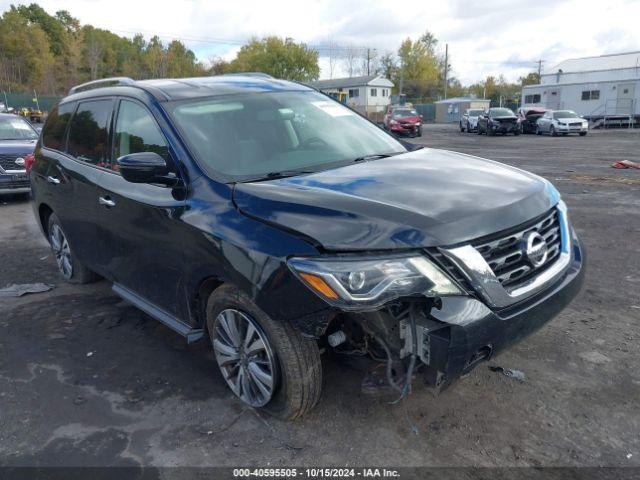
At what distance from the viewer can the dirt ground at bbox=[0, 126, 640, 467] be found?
8.80 feet

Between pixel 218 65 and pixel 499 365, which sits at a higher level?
pixel 218 65

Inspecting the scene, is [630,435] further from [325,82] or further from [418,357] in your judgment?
[325,82]

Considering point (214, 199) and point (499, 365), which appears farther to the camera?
point (499, 365)

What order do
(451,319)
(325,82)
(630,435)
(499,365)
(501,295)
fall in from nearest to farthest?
(451,319) < (501,295) < (630,435) < (499,365) < (325,82)

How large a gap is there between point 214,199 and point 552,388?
2294 millimetres

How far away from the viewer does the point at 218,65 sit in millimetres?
89875

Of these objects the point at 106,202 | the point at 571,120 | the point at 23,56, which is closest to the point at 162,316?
the point at 106,202

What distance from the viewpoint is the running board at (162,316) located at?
330 cm

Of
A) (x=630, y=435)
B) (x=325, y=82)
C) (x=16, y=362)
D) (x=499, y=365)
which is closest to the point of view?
(x=630, y=435)

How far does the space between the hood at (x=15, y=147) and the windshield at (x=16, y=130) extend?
0.46 metres

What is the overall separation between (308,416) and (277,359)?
478 mm

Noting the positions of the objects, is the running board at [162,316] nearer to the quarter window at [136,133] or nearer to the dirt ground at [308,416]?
the dirt ground at [308,416]

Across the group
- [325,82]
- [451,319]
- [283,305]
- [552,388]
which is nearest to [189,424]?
[283,305]

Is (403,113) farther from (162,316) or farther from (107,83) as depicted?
(162,316)
